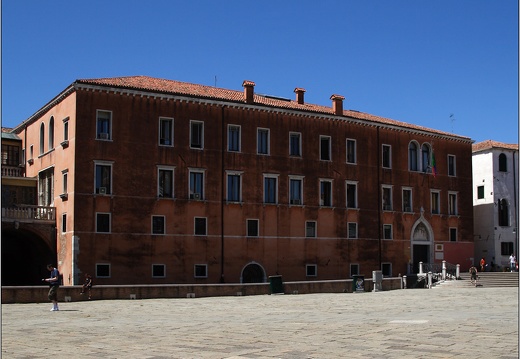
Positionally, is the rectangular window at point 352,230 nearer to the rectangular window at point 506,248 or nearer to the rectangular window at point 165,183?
the rectangular window at point 165,183

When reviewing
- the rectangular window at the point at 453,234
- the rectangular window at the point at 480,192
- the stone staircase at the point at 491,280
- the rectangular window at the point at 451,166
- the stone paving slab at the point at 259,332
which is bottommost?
the stone staircase at the point at 491,280

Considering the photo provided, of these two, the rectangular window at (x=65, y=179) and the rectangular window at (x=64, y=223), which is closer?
the rectangular window at (x=64, y=223)

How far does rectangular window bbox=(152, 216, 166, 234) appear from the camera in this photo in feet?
A: 127

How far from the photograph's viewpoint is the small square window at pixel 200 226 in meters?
40.0

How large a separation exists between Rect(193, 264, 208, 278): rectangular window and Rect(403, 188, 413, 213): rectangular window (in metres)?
16.1

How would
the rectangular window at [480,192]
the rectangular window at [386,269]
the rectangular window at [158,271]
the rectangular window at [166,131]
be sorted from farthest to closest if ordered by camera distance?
the rectangular window at [480,192]
the rectangular window at [386,269]
the rectangular window at [166,131]
the rectangular window at [158,271]

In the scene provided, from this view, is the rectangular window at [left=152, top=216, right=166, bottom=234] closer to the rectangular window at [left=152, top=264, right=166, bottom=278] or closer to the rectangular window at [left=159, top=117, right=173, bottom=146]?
Answer: the rectangular window at [left=152, top=264, right=166, bottom=278]

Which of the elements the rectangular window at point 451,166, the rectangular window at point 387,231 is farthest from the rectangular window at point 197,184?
the rectangular window at point 451,166

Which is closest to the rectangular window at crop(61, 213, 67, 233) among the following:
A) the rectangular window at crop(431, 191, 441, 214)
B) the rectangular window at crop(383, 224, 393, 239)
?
the rectangular window at crop(383, 224, 393, 239)

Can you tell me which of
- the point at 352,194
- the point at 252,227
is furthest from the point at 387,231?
the point at 252,227

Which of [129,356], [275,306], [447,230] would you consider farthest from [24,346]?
[447,230]

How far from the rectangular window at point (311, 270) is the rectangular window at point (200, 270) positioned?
686cm

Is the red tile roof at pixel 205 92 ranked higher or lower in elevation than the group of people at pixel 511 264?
higher

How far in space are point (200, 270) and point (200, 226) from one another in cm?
244
